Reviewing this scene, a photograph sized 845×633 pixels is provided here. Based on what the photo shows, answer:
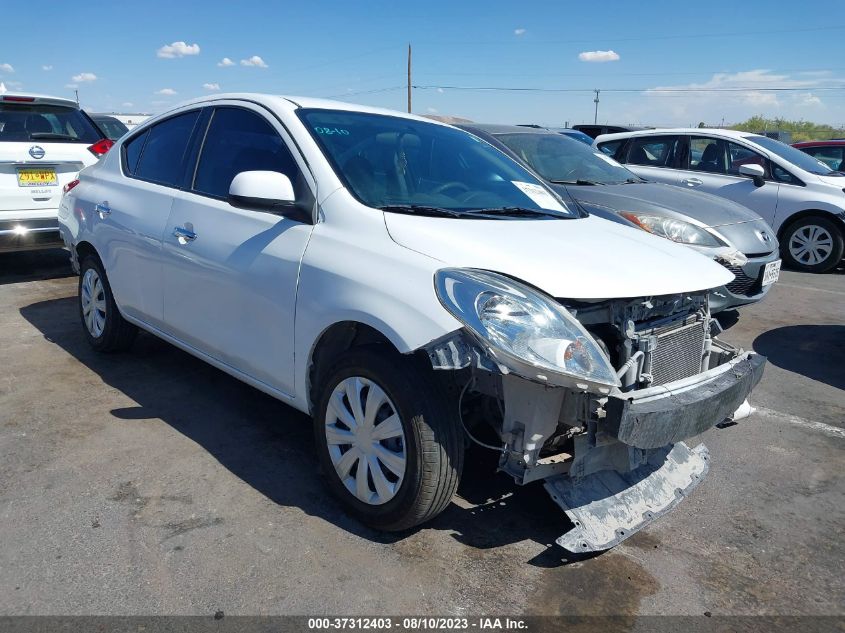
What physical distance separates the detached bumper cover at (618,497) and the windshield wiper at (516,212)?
1.24 metres

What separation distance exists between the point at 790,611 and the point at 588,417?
1.03 metres

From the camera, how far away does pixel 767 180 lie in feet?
30.1

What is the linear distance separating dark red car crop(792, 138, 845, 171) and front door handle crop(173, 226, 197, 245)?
10.9 m

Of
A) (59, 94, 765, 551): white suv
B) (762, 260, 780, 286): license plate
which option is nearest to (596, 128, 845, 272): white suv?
(762, 260, 780, 286): license plate

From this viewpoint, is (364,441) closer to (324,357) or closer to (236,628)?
(324,357)

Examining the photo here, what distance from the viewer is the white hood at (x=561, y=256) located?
2.66 meters

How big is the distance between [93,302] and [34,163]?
2.78 metres

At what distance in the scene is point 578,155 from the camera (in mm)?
7281

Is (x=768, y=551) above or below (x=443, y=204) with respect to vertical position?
below

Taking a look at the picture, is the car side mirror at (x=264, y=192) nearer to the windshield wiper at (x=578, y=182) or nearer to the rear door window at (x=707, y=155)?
the windshield wiper at (x=578, y=182)

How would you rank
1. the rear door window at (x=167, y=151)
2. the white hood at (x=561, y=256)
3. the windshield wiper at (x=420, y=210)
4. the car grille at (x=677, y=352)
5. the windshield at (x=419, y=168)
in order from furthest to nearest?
the rear door window at (x=167, y=151), the windshield at (x=419, y=168), the windshield wiper at (x=420, y=210), the car grille at (x=677, y=352), the white hood at (x=561, y=256)

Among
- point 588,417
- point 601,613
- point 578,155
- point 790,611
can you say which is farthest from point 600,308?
point 578,155

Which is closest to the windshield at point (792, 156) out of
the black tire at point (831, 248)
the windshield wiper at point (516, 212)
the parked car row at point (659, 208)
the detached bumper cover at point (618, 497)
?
the black tire at point (831, 248)

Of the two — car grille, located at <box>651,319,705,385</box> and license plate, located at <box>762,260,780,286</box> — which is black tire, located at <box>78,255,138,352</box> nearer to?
car grille, located at <box>651,319,705,385</box>
